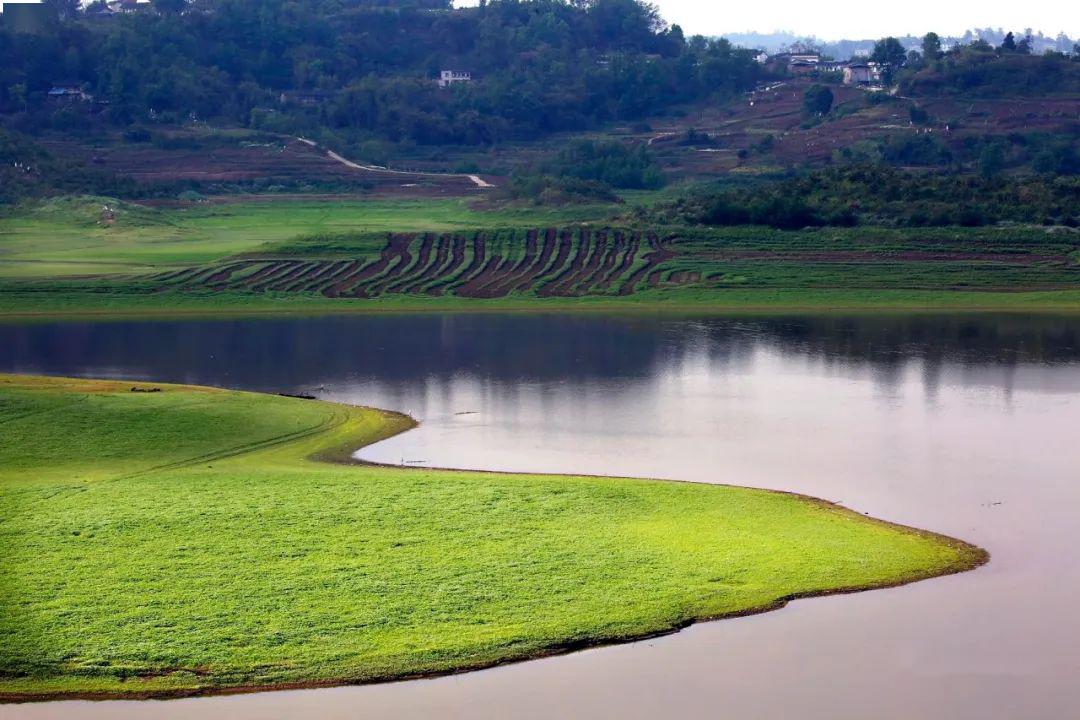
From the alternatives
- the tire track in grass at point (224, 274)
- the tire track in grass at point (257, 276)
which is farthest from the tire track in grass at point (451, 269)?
the tire track in grass at point (224, 274)

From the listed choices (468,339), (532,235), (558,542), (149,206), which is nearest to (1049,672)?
(558,542)

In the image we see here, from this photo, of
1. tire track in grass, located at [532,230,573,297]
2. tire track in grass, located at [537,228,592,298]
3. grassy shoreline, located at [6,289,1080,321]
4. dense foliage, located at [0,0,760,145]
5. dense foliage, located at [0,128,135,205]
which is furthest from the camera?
dense foliage, located at [0,0,760,145]

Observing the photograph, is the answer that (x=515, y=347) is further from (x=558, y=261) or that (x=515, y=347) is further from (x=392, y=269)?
(x=558, y=261)

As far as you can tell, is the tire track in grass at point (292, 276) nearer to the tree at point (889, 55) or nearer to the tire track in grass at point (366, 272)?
the tire track in grass at point (366, 272)

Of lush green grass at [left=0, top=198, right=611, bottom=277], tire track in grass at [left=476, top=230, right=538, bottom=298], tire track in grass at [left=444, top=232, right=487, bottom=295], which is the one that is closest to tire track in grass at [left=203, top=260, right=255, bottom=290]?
lush green grass at [left=0, top=198, right=611, bottom=277]

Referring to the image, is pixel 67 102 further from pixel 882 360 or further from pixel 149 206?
pixel 882 360

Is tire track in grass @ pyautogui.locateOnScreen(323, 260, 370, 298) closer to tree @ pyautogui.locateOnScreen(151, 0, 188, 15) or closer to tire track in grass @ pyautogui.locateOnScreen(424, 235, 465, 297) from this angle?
tire track in grass @ pyautogui.locateOnScreen(424, 235, 465, 297)

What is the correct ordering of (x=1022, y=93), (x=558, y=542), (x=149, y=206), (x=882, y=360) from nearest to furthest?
1. (x=558, y=542)
2. (x=882, y=360)
3. (x=149, y=206)
4. (x=1022, y=93)
